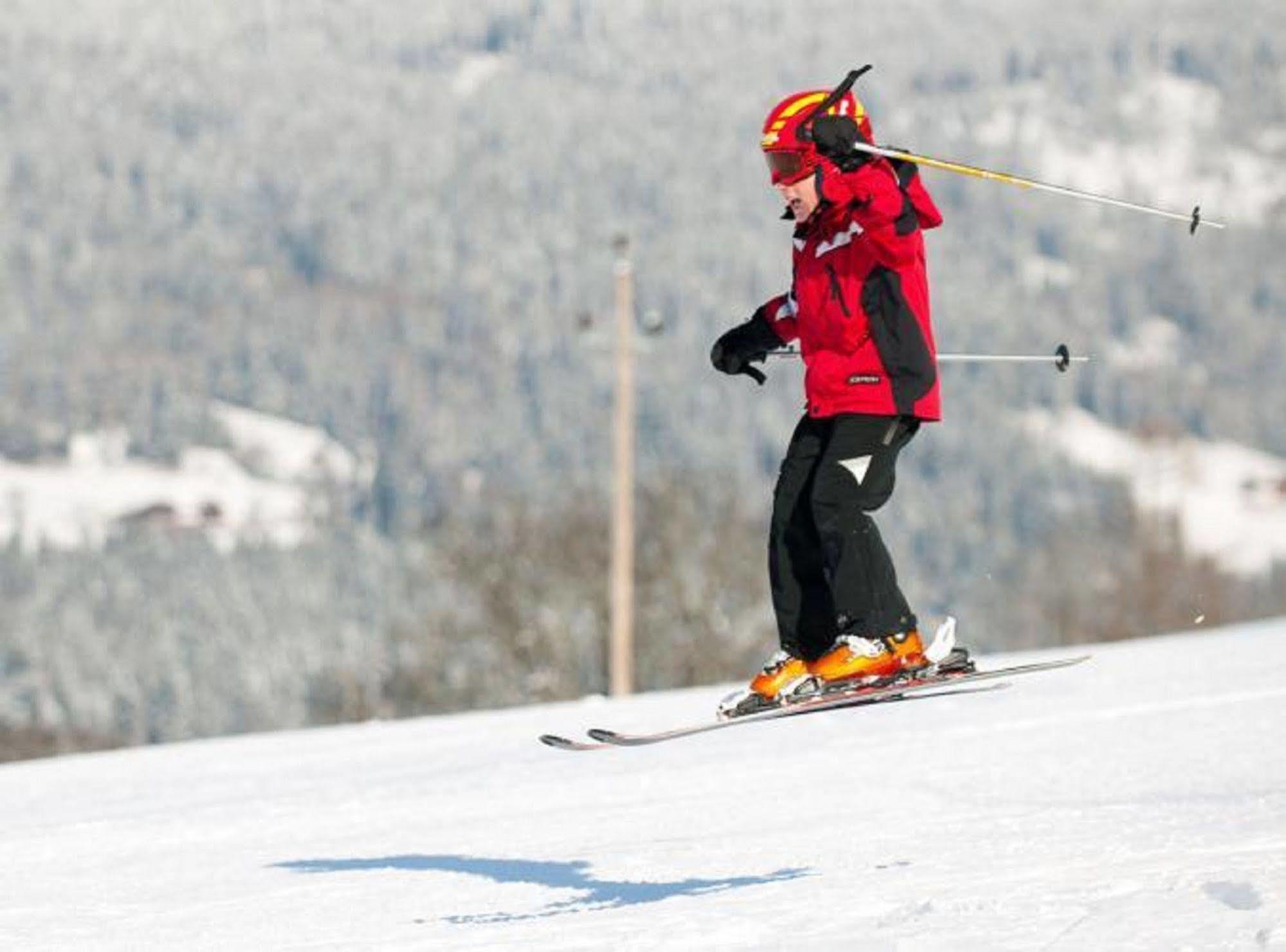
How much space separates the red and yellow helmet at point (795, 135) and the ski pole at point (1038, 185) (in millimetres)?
159

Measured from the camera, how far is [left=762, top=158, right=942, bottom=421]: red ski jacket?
20.2 feet

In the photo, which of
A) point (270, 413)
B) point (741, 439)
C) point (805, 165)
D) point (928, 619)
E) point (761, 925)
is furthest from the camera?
point (270, 413)

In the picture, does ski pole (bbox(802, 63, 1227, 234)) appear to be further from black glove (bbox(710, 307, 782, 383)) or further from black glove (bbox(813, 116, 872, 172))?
black glove (bbox(710, 307, 782, 383))

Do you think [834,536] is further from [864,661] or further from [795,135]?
[795,135]

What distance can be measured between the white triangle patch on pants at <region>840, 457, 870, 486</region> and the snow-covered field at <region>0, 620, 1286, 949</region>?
3.34 feet

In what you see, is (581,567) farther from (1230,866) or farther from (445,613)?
(1230,866)

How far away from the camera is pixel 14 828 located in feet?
28.8

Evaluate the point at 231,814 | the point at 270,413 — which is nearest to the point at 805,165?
the point at 231,814

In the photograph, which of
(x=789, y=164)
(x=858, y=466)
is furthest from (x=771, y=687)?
(x=789, y=164)

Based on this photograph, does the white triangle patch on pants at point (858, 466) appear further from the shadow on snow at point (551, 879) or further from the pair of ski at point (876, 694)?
the shadow on snow at point (551, 879)

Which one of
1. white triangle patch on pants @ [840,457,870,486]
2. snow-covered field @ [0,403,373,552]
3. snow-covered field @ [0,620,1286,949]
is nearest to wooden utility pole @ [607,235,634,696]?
snow-covered field @ [0,620,1286,949]

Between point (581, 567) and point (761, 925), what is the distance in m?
38.4

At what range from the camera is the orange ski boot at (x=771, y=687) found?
21.2 ft

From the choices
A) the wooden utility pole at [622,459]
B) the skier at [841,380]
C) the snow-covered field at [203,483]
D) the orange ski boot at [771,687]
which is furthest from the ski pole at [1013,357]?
the snow-covered field at [203,483]
